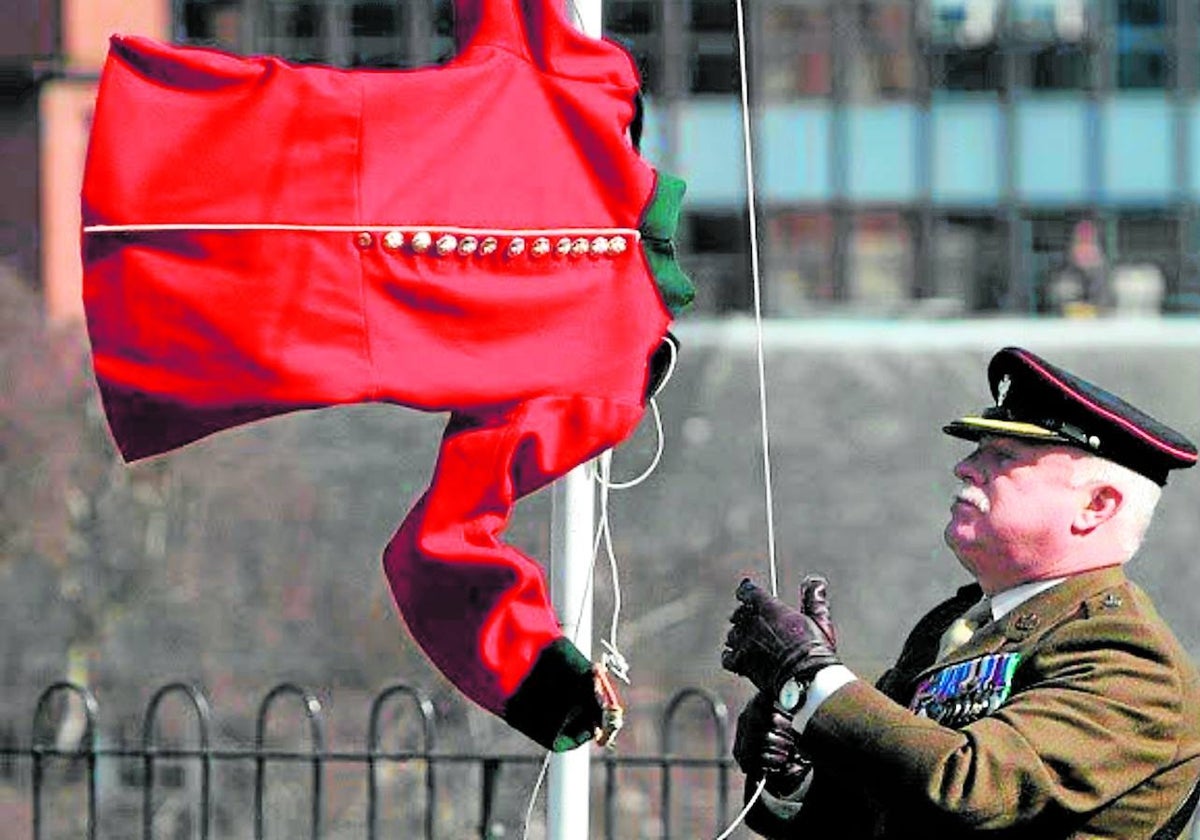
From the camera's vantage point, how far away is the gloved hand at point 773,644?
314 centimetres

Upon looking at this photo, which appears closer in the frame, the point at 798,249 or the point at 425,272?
the point at 425,272

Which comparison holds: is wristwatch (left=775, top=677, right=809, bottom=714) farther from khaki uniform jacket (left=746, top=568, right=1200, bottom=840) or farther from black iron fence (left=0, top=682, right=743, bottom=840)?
black iron fence (left=0, top=682, right=743, bottom=840)

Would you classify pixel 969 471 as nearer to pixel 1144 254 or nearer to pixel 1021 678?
pixel 1021 678

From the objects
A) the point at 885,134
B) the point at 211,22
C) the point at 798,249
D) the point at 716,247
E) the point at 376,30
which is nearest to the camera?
the point at 716,247

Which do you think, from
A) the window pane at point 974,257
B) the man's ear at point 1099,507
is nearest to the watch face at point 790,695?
the man's ear at point 1099,507

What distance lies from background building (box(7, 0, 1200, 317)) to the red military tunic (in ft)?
100

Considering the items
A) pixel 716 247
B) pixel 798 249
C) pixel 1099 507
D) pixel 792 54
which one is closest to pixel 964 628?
pixel 1099 507

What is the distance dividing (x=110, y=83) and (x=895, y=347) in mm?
34037

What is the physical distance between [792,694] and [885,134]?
109ft

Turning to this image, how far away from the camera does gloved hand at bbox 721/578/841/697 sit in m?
3.14

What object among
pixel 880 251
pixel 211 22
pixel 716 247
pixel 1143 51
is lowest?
pixel 880 251

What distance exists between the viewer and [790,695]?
3.14m

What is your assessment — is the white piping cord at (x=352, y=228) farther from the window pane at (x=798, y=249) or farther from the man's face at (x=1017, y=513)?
the window pane at (x=798, y=249)

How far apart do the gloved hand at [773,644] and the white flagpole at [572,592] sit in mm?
500
